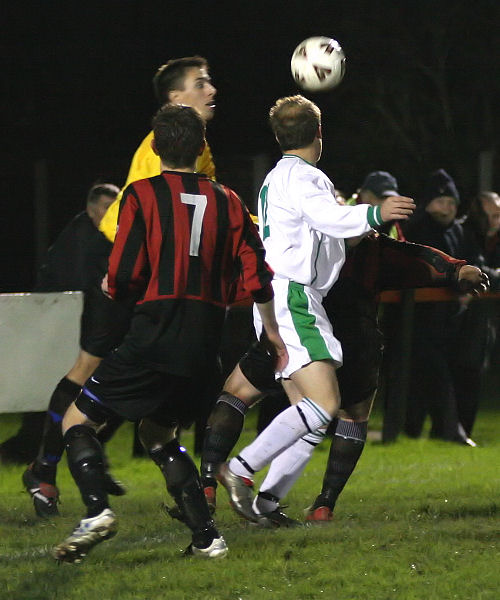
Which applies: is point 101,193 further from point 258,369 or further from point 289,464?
point 289,464

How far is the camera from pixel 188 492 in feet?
19.2

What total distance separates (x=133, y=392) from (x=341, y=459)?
5.34ft

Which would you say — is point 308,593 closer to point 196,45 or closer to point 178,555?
point 178,555

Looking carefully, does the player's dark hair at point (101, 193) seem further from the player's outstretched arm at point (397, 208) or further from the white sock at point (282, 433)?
the player's outstretched arm at point (397, 208)

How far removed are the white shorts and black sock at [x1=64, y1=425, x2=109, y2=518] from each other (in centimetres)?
107

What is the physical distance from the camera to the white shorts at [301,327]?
6500mm

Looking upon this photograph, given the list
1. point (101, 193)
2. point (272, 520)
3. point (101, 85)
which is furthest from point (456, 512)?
point (101, 85)

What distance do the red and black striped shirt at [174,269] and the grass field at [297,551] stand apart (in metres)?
0.80

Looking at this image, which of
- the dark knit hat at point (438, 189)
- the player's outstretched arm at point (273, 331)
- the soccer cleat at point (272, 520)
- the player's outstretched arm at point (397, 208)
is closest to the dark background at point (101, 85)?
the dark knit hat at point (438, 189)

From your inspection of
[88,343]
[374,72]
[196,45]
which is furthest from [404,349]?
[374,72]

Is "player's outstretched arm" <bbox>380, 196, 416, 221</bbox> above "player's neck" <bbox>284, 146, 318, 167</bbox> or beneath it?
beneath

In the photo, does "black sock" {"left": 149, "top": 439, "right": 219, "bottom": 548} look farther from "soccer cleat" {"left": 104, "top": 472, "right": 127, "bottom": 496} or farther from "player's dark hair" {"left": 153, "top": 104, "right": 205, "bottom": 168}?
"soccer cleat" {"left": 104, "top": 472, "right": 127, "bottom": 496}

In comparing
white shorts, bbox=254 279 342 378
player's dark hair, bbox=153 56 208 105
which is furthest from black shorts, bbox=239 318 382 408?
player's dark hair, bbox=153 56 208 105

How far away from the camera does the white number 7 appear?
227 inches
